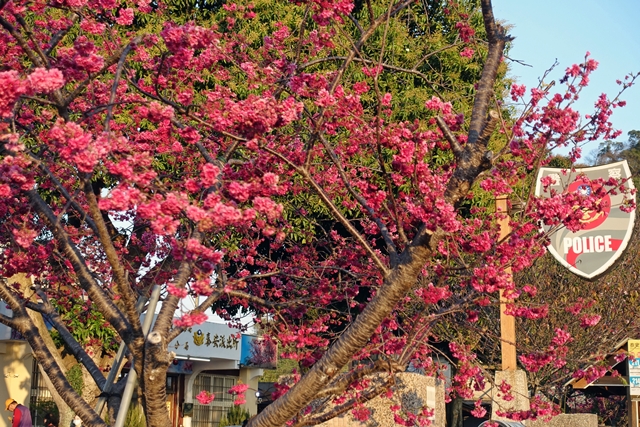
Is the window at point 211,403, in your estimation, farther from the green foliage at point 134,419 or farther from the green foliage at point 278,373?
the green foliage at point 278,373

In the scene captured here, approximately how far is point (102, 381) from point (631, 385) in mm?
11095

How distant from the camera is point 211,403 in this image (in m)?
29.2

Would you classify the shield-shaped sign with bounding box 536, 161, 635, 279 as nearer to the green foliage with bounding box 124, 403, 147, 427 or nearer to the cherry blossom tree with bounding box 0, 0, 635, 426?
the cherry blossom tree with bounding box 0, 0, 635, 426

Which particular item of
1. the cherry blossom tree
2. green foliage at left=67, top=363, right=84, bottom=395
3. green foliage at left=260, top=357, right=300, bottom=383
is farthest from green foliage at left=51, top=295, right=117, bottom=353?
green foliage at left=260, top=357, right=300, bottom=383

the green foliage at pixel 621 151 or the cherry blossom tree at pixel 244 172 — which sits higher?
the green foliage at pixel 621 151

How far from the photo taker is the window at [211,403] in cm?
2858

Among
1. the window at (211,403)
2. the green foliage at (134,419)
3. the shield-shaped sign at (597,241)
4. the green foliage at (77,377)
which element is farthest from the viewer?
the window at (211,403)

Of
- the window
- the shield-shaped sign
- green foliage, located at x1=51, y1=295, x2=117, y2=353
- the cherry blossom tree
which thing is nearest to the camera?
the cherry blossom tree

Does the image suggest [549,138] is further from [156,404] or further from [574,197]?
[156,404]

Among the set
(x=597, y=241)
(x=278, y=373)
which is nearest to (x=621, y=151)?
(x=278, y=373)

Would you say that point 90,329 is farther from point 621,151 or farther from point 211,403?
point 621,151

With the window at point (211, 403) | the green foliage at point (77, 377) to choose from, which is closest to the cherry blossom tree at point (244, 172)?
the green foliage at point (77, 377)

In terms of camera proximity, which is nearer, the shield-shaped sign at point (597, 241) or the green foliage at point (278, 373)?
the shield-shaped sign at point (597, 241)

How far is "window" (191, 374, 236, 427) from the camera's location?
28578 mm
